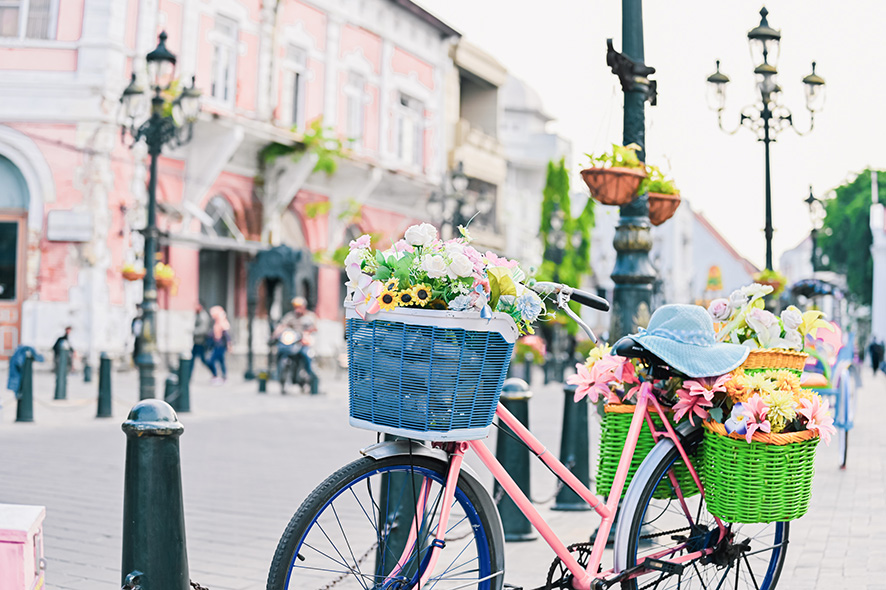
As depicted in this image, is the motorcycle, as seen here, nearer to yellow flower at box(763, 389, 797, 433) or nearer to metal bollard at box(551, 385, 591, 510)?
metal bollard at box(551, 385, 591, 510)

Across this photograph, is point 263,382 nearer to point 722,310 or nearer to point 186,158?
point 186,158

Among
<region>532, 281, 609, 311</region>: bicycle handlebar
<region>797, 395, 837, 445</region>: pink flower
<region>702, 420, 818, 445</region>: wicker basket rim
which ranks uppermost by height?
<region>532, 281, 609, 311</region>: bicycle handlebar

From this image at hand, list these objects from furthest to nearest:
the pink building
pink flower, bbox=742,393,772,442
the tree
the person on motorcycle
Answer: the tree < the pink building < the person on motorcycle < pink flower, bbox=742,393,772,442

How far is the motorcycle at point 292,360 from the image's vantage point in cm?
1853

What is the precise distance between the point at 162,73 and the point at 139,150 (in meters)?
8.26

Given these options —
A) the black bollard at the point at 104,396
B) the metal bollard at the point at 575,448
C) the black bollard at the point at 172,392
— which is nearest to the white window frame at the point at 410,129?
the black bollard at the point at 172,392

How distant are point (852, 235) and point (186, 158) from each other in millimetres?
52074

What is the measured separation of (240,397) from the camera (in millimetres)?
17062

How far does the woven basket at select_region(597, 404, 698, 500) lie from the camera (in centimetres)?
405

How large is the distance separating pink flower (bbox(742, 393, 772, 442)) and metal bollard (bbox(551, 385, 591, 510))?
338 cm

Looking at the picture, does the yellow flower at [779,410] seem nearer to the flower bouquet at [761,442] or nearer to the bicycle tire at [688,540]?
the flower bouquet at [761,442]

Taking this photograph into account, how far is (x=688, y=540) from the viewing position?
4078 mm

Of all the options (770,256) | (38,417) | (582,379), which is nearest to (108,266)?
(38,417)

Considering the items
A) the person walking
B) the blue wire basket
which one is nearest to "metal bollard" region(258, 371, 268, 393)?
the person walking
